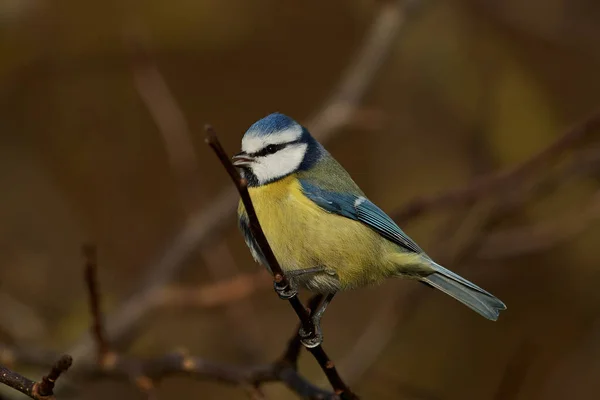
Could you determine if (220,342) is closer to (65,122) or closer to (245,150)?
(65,122)

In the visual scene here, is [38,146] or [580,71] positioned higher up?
[580,71]

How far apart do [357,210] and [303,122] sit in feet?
6.00

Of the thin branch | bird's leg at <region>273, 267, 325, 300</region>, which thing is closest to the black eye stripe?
bird's leg at <region>273, 267, 325, 300</region>

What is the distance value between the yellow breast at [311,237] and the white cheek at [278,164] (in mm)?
28

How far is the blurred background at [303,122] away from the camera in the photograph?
145 inches

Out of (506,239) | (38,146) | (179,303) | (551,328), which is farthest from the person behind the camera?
(38,146)

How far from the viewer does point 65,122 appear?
4148 mm

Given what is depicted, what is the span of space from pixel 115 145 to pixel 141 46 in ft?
3.36

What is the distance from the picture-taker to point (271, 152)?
87.7 inches

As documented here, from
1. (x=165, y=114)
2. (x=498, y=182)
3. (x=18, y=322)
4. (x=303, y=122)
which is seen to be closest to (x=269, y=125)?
(x=498, y=182)

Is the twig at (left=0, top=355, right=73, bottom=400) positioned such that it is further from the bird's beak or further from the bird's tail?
the bird's tail

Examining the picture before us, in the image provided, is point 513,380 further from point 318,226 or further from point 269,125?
point 269,125

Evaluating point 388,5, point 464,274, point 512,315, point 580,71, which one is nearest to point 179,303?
point 464,274

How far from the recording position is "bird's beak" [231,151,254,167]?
83.3 inches
